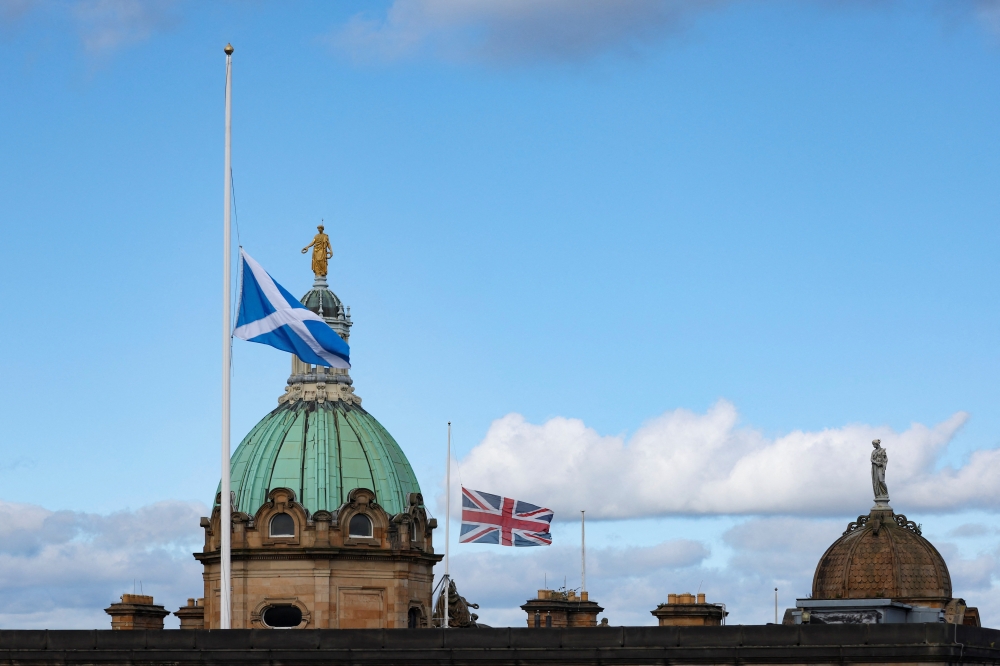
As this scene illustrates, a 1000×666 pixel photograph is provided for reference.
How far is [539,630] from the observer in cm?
5291

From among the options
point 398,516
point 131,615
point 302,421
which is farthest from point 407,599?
point 131,615

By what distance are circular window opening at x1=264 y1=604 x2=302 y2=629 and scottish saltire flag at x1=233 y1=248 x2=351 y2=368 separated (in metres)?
22.1

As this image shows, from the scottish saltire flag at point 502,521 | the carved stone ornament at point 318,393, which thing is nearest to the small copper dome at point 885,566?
the scottish saltire flag at point 502,521

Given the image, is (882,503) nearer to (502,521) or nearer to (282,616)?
(502,521)

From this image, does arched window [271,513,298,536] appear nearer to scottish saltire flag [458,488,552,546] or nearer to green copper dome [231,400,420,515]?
green copper dome [231,400,420,515]

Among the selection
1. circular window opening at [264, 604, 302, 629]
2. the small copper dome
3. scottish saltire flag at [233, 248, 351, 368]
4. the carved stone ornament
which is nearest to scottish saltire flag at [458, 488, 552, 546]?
circular window opening at [264, 604, 302, 629]

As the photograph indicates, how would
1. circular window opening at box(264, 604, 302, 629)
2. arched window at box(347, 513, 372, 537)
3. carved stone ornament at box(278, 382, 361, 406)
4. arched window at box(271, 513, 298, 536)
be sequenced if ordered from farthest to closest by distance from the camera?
carved stone ornament at box(278, 382, 361, 406), arched window at box(347, 513, 372, 537), arched window at box(271, 513, 298, 536), circular window opening at box(264, 604, 302, 629)

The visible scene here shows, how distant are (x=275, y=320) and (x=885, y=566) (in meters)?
35.9

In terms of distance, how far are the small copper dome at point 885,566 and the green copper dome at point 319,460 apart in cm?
1852

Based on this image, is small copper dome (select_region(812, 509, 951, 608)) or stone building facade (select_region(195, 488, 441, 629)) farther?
small copper dome (select_region(812, 509, 951, 608))

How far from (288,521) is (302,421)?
4.78m

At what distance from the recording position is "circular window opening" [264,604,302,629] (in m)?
79.4

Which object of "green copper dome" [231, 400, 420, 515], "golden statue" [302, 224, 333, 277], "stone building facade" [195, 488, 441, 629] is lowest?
"stone building facade" [195, 488, 441, 629]

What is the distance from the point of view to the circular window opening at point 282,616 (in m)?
79.4
